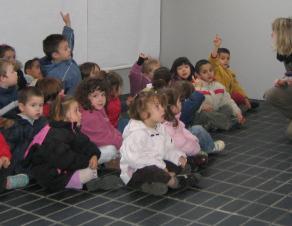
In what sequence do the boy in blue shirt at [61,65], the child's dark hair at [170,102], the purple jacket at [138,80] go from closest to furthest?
the child's dark hair at [170,102], the boy in blue shirt at [61,65], the purple jacket at [138,80]

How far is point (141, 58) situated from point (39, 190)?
281 cm

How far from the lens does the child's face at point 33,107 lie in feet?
14.5

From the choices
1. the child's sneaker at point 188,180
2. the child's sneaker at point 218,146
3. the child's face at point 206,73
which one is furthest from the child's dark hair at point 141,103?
the child's face at point 206,73

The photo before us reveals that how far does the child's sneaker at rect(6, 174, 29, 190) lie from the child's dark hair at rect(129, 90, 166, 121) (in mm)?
995

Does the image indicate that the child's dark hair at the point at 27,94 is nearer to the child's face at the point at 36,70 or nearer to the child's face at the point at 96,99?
the child's face at the point at 96,99

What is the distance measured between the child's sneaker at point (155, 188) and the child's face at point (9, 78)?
5.04ft

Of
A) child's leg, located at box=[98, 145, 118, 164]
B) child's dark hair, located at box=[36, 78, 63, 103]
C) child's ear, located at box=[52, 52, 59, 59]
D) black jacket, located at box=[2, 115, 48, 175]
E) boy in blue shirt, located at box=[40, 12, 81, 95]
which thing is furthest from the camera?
child's ear, located at box=[52, 52, 59, 59]

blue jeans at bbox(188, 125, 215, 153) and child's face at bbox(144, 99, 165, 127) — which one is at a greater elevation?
child's face at bbox(144, 99, 165, 127)

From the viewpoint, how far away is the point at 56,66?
19.1 feet

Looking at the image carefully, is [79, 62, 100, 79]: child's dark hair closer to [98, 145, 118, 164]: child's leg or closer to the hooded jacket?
[98, 145, 118, 164]: child's leg

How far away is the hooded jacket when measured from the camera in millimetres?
4152

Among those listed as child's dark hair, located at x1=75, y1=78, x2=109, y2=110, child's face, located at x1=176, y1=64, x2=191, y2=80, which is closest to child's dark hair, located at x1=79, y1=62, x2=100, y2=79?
child's face, located at x1=176, y1=64, x2=191, y2=80

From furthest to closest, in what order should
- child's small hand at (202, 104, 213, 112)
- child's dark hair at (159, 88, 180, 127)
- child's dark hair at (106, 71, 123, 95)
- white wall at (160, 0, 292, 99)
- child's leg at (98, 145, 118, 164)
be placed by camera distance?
white wall at (160, 0, 292, 99)
child's small hand at (202, 104, 213, 112)
child's dark hair at (106, 71, 123, 95)
child's leg at (98, 145, 118, 164)
child's dark hair at (159, 88, 180, 127)

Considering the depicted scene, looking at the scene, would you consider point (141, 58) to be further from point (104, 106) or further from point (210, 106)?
point (104, 106)
